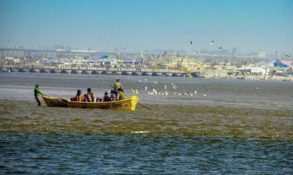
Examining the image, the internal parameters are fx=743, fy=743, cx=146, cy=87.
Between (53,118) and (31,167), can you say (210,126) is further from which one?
(31,167)

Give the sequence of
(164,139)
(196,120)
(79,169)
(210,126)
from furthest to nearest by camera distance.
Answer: (196,120), (210,126), (164,139), (79,169)

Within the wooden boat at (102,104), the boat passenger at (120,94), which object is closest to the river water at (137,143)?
the wooden boat at (102,104)

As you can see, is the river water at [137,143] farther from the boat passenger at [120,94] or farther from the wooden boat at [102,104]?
the boat passenger at [120,94]

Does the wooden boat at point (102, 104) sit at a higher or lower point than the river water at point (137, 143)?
higher

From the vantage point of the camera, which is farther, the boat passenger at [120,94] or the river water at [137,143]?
the boat passenger at [120,94]

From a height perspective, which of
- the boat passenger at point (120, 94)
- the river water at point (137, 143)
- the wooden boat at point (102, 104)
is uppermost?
the boat passenger at point (120, 94)

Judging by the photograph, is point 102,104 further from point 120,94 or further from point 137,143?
point 137,143

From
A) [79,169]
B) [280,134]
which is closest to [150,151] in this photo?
[79,169]

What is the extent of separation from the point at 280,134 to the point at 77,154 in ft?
42.7

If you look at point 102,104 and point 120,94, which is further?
point 120,94

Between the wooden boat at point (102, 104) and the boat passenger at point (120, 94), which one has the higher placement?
the boat passenger at point (120, 94)

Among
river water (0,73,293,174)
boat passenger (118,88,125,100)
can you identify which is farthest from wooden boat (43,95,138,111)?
river water (0,73,293,174)

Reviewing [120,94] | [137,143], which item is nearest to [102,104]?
[120,94]

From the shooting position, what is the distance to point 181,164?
2295 centimetres
